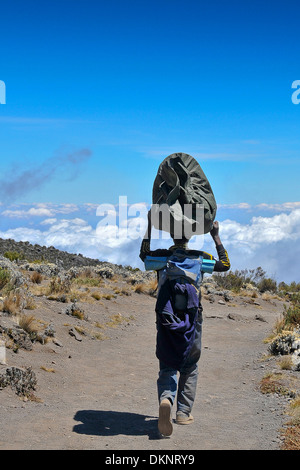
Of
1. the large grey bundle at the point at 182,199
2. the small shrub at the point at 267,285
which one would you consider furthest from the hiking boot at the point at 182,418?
the small shrub at the point at 267,285

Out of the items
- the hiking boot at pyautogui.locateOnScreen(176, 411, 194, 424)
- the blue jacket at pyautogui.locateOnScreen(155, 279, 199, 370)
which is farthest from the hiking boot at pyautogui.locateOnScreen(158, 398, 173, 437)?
the hiking boot at pyautogui.locateOnScreen(176, 411, 194, 424)

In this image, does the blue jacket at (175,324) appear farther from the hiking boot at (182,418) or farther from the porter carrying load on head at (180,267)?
the hiking boot at (182,418)

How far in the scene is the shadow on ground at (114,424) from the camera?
623cm

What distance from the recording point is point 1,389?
7.63 m

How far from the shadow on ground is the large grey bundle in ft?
8.15

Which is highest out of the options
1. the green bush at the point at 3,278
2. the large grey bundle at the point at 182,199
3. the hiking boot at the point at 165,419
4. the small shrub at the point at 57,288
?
the large grey bundle at the point at 182,199

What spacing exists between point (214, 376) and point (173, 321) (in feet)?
16.8

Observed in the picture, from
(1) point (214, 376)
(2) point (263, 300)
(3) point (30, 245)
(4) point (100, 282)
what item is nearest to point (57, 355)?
(1) point (214, 376)

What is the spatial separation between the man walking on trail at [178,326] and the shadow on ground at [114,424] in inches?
18.8

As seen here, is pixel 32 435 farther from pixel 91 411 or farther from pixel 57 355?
pixel 57 355

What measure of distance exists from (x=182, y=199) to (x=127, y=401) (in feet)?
12.5

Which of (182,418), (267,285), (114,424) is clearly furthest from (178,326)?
(267,285)

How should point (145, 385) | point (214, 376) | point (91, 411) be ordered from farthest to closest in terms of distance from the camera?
point (214, 376) → point (145, 385) → point (91, 411)
